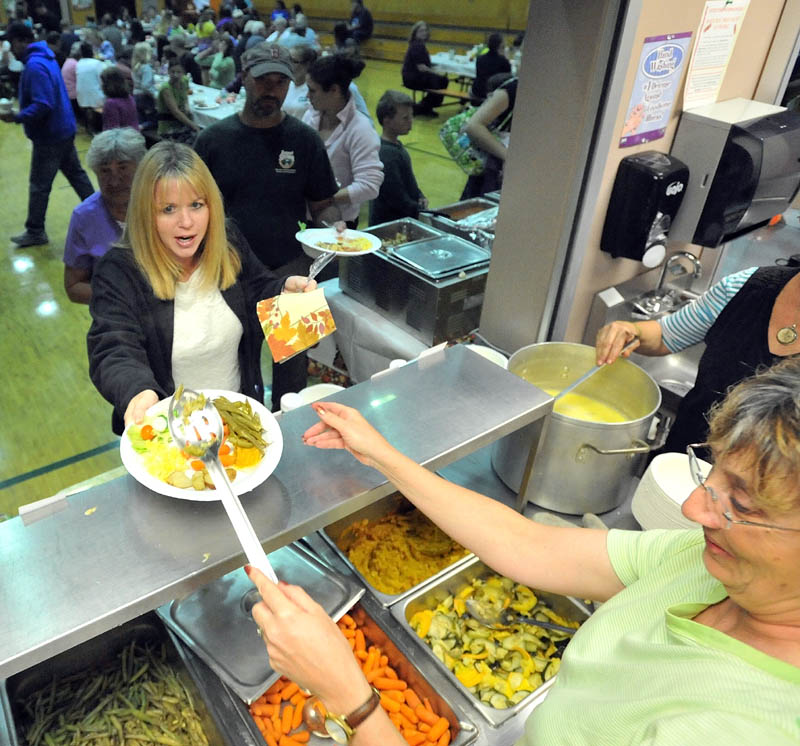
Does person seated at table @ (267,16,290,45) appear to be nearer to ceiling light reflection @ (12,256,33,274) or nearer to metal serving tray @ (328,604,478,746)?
ceiling light reflection @ (12,256,33,274)

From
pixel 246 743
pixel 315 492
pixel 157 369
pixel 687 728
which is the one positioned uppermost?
pixel 687 728

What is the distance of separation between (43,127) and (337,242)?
4.50 meters

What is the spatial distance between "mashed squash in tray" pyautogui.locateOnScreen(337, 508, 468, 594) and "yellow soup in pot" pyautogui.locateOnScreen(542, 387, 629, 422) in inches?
21.9

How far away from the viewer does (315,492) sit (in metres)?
1.25

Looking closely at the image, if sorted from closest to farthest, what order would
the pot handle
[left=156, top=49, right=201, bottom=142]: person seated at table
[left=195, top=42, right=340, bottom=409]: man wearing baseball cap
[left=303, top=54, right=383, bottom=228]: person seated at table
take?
the pot handle → [left=195, top=42, right=340, bottom=409]: man wearing baseball cap → [left=303, top=54, right=383, bottom=228]: person seated at table → [left=156, top=49, right=201, bottom=142]: person seated at table

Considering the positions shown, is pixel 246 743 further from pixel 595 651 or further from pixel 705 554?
pixel 705 554

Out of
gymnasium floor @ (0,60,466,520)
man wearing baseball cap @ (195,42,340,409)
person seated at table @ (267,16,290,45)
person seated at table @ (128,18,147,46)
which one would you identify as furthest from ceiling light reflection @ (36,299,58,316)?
person seated at table @ (128,18,147,46)

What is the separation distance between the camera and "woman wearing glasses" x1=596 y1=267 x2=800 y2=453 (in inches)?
66.3

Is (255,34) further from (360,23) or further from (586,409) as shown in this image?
(586,409)

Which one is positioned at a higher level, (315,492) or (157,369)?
(315,492)

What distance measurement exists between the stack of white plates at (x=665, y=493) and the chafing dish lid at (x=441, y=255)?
1.22m

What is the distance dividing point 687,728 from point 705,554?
221 mm

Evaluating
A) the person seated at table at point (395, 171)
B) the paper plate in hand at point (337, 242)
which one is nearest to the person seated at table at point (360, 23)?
the person seated at table at point (395, 171)

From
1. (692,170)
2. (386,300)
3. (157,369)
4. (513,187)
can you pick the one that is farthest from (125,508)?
(692,170)
